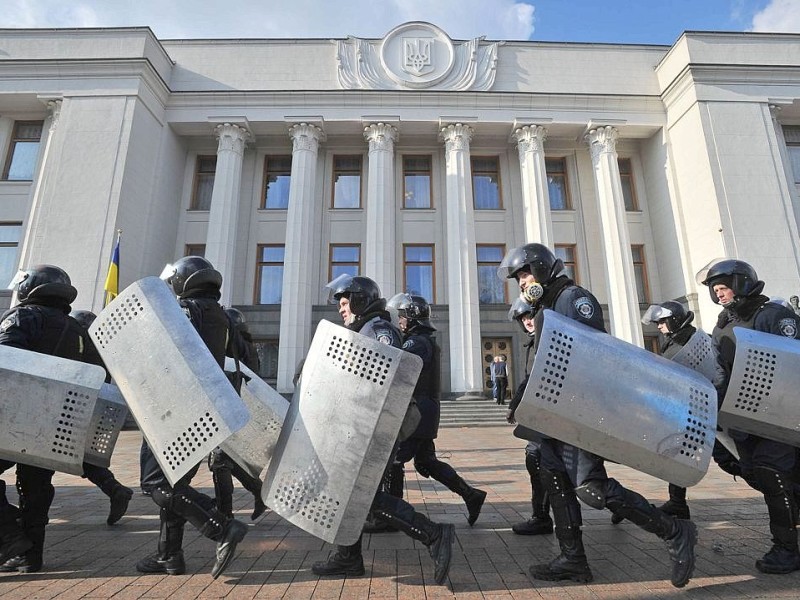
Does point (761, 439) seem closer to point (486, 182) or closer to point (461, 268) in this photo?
point (461, 268)

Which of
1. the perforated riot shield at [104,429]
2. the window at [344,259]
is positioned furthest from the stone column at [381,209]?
the perforated riot shield at [104,429]

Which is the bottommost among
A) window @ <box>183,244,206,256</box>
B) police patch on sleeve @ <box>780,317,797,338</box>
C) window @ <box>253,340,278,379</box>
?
police patch on sleeve @ <box>780,317,797,338</box>

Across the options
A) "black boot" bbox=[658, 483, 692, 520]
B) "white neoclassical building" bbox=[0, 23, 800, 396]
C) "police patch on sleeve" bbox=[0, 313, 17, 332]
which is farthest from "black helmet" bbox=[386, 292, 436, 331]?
"white neoclassical building" bbox=[0, 23, 800, 396]

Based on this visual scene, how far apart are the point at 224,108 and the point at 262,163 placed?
267 cm

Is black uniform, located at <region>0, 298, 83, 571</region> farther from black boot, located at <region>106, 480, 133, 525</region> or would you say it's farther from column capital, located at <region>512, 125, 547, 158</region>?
column capital, located at <region>512, 125, 547, 158</region>

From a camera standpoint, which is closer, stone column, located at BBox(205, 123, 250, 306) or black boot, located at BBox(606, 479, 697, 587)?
black boot, located at BBox(606, 479, 697, 587)

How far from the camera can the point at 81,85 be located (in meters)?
17.7

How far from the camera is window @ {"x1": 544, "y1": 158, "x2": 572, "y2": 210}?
20375 mm

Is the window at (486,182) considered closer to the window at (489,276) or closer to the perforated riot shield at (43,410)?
the window at (489,276)

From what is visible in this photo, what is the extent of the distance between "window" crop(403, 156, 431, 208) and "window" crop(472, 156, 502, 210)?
2136mm

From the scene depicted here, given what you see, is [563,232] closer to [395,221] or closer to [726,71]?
[395,221]

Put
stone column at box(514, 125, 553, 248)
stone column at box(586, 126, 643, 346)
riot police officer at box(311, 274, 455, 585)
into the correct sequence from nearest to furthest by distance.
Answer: riot police officer at box(311, 274, 455, 585)
stone column at box(586, 126, 643, 346)
stone column at box(514, 125, 553, 248)

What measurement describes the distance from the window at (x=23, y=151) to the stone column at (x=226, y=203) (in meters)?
7.40

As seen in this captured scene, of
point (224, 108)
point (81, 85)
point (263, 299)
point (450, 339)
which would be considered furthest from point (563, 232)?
point (81, 85)
